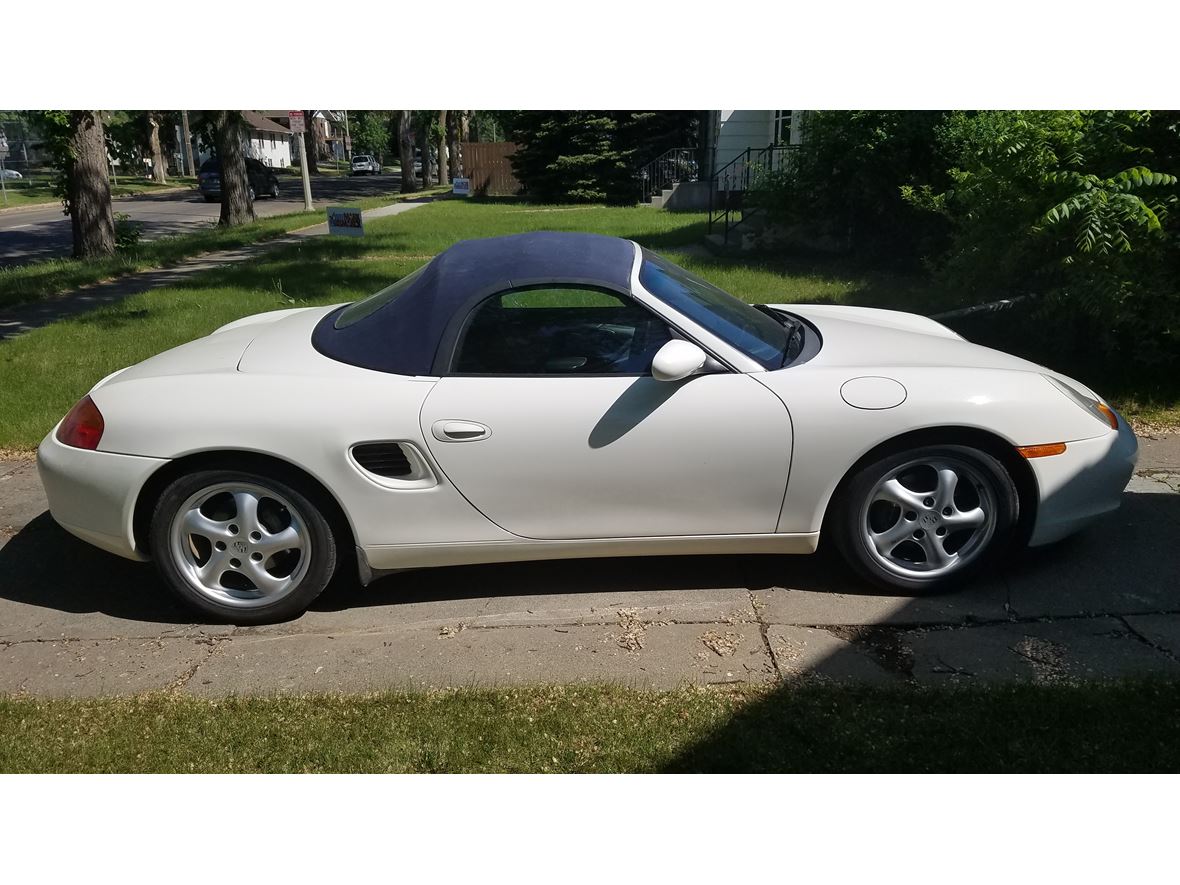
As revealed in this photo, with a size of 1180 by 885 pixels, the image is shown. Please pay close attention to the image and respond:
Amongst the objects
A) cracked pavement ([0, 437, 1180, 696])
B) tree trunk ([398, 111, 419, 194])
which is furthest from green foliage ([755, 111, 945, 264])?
tree trunk ([398, 111, 419, 194])

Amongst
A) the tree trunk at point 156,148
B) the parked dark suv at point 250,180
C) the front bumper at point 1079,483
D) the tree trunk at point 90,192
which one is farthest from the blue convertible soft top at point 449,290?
the tree trunk at point 156,148

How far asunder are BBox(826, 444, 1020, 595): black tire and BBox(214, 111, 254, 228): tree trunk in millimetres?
21706

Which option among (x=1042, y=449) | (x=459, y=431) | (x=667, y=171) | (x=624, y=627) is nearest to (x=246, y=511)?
(x=459, y=431)

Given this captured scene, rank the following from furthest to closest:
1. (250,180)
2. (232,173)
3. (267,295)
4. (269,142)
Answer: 1. (269,142)
2. (250,180)
3. (232,173)
4. (267,295)

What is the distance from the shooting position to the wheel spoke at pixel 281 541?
3.89m

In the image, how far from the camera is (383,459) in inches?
150

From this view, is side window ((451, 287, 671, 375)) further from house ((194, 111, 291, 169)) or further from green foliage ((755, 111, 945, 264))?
house ((194, 111, 291, 169))

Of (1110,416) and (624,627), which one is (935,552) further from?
(624,627)

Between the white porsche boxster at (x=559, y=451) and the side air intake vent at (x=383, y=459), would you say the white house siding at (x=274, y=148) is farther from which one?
the side air intake vent at (x=383, y=459)

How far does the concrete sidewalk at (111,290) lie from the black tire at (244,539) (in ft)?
22.2

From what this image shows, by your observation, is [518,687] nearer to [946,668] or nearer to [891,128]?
[946,668]

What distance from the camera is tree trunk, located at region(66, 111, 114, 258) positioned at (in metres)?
14.7

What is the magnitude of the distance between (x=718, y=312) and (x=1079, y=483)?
1603mm

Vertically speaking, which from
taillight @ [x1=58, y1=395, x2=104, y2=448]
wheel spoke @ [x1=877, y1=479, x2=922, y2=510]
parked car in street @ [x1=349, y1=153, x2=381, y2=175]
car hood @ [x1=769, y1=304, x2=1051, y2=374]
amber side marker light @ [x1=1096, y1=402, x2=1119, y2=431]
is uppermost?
parked car in street @ [x1=349, y1=153, x2=381, y2=175]
